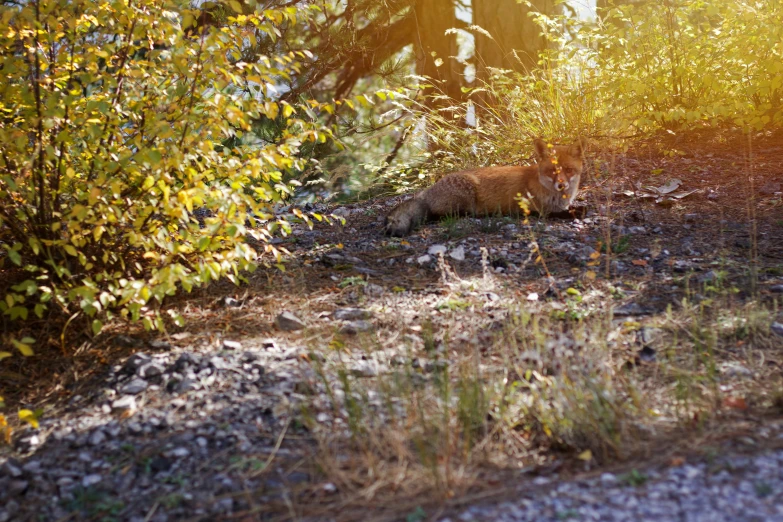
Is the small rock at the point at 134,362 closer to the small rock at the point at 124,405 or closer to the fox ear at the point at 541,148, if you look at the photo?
the small rock at the point at 124,405

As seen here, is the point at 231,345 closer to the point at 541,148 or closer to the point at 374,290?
the point at 374,290

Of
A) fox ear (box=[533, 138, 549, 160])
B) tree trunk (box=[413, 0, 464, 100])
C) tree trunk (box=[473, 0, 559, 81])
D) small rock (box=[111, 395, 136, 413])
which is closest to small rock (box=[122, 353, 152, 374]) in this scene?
small rock (box=[111, 395, 136, 413])

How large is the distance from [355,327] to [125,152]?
5.51 ft

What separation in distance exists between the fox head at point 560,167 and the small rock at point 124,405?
4.16 m

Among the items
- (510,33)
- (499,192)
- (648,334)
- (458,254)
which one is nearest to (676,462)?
(648,334)

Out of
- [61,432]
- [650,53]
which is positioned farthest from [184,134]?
[650,53]

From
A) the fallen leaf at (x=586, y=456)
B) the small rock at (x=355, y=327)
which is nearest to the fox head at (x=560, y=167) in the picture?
the small rock at (x=355, y=327)

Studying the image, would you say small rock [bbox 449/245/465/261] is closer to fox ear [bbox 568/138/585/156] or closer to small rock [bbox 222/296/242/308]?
fox ear [bbox 568/138/585/156]

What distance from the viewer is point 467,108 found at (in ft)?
29.6

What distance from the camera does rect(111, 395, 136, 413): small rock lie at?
3.38 meters

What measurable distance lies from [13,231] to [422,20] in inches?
310

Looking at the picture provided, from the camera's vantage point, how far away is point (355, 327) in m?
4.12

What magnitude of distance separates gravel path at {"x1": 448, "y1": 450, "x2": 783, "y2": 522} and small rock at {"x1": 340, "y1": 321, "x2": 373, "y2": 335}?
1717 mm

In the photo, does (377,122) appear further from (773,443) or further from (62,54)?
(773,443)
